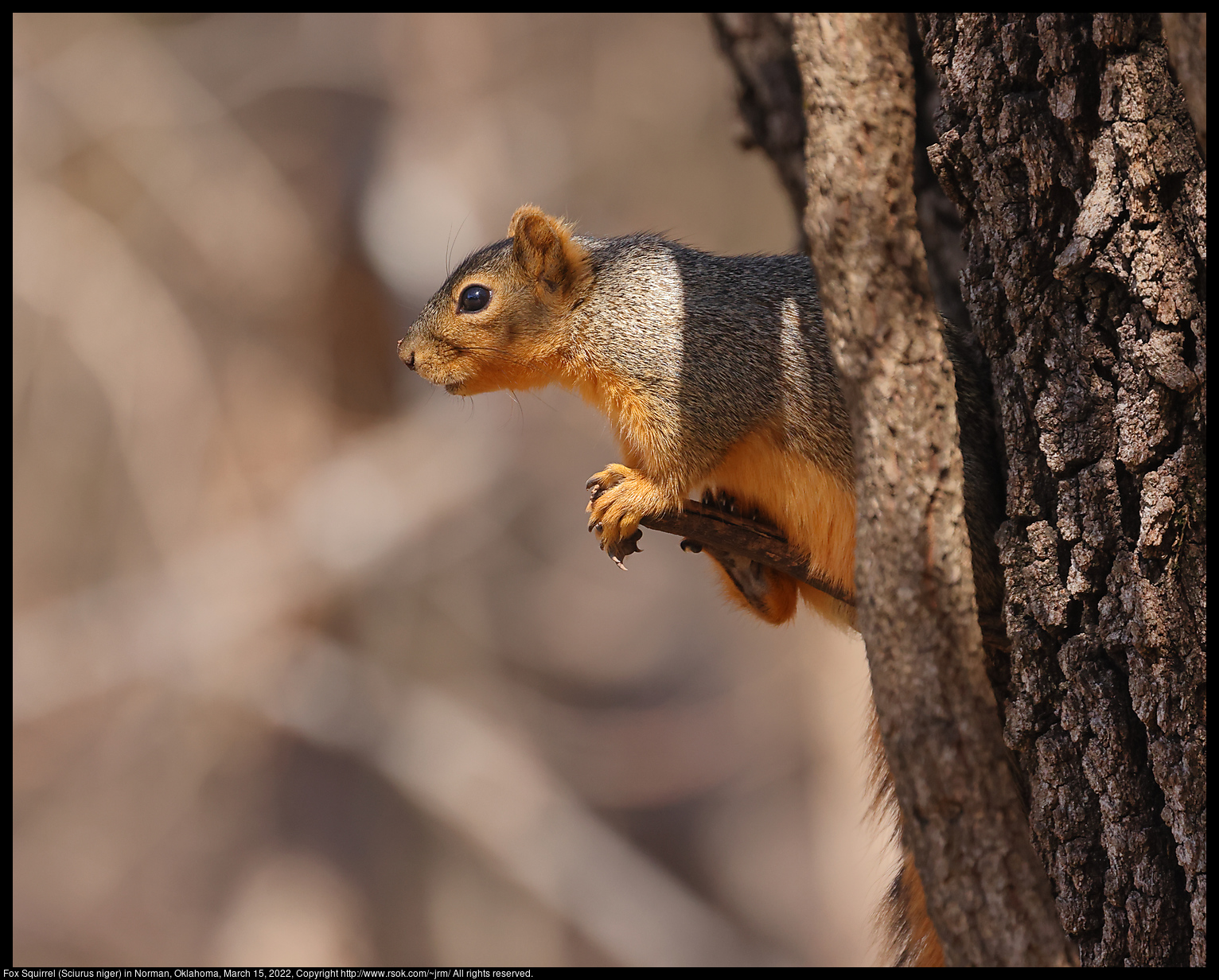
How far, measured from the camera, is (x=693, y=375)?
188 cm

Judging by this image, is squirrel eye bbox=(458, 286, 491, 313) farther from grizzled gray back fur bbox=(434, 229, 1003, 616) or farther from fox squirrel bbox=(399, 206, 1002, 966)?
grizzled gray back fur bbox=(434, 229, 1003, 616)

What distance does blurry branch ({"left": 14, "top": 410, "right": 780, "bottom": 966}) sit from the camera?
5.38 m

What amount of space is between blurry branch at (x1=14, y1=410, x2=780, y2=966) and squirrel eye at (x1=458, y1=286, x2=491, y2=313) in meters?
3.63

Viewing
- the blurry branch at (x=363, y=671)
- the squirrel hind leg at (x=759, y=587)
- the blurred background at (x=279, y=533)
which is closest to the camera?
the squirrel hind leg at (x=759, y=587)

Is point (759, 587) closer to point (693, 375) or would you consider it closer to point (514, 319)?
point (693, 375)

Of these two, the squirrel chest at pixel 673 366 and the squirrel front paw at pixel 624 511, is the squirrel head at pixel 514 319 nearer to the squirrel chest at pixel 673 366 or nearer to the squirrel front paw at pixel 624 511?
the squirrel chest at pixel 673 366

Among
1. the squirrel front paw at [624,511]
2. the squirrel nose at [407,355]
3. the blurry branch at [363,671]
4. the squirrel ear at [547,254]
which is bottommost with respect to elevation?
the blurry branch at [363,671]

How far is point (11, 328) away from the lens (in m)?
5.69

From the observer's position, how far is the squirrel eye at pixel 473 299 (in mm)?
2107

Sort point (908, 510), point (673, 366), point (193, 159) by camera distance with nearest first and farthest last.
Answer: point (908, 510) → point (673, 366) → point (193, 159)

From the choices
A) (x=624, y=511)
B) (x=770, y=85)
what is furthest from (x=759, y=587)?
(x=770, y=85)

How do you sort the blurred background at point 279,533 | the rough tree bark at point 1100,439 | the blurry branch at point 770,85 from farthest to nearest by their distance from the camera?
the blurred background at point 279,533
the blurry branch at point 770,85
the rough tree bark at point 1100,439

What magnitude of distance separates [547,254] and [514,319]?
0.14 m

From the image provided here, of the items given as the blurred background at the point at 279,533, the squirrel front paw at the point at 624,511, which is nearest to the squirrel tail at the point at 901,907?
the squirrel front paw at the point at 624,511
